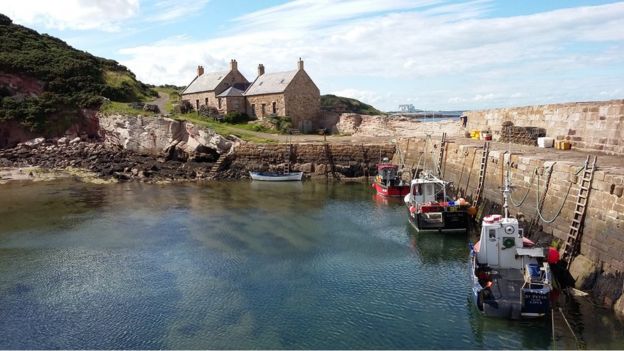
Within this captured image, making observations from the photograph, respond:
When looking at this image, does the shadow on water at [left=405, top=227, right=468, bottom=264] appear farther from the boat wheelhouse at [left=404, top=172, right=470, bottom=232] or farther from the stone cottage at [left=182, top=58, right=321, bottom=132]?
the stone cottage at [left=182, top=58, right=321, bottom=132]

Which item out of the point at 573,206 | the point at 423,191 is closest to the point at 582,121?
the point at 423,191

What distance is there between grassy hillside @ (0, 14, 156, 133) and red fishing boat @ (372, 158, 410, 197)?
3192cm

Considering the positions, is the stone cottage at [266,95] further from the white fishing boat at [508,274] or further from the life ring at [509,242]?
the life ring at [509,242]

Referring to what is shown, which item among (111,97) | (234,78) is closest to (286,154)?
(234,78)

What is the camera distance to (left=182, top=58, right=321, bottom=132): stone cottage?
48312 millimetres

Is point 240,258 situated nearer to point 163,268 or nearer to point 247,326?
point 163,268

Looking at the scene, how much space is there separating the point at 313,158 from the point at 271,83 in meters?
13.9

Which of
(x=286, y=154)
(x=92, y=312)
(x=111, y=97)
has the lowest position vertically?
(x=92, y=312)

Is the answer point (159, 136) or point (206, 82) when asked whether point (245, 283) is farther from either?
point (206, 82)

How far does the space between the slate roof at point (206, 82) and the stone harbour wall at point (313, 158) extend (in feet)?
49.5

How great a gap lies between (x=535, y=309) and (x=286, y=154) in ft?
94.0

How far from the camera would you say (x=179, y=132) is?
43.8 metres

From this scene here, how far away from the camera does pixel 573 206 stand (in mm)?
16234

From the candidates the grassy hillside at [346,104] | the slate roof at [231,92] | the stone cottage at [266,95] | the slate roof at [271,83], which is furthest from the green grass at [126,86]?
the grassy hillside at [346,104]
